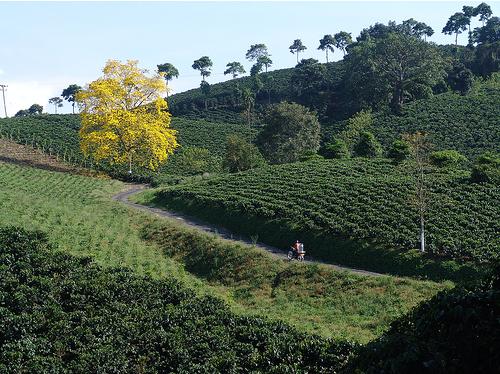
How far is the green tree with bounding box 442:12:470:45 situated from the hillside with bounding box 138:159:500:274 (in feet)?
310

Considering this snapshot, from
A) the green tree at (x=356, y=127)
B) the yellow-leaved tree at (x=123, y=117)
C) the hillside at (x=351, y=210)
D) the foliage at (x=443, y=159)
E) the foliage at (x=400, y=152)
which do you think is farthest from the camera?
the green tree at (x=356, y=127)

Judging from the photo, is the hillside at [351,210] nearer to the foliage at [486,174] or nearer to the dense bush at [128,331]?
the foliage at [486,174]

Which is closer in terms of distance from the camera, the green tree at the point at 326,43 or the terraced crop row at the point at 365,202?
the terraced crop row at the point at 365,202

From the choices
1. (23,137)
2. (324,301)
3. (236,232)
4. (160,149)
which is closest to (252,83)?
(23,137)

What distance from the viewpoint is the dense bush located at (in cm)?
1647

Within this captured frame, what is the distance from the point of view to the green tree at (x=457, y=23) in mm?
124125

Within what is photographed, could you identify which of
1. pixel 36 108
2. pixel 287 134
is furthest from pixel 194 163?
pixel 36 108

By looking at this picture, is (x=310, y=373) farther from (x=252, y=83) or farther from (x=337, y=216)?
(x=252, y=83)

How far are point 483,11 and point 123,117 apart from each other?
99.5 m

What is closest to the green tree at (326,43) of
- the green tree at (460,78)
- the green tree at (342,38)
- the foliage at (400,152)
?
the green tree at (342,38)

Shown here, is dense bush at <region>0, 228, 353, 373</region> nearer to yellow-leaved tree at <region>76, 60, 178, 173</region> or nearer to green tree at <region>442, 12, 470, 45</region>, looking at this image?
yellow-leaved tree at <region>76, 60, 178, 173</region>

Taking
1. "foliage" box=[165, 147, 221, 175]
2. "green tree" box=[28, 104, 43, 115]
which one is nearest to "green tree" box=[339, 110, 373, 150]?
"foliage" box=[165, 147, 221, 175]

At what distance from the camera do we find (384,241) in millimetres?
30562

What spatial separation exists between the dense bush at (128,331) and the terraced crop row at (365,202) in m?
13.6
